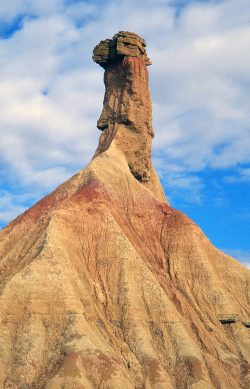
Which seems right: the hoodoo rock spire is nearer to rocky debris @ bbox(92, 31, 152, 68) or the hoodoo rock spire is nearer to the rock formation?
rocky debris @ bbox(92, 31, 152, 68)

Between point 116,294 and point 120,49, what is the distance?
37137mm

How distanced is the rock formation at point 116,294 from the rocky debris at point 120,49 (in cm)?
1164

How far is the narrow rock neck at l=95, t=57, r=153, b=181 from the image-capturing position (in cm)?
8281

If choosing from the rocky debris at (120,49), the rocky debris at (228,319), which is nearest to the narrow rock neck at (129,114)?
the rocky debris at (120,49)

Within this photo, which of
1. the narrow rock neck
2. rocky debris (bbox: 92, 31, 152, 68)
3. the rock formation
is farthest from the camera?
rocky debris (bbox: 92, 31, 152, 68)

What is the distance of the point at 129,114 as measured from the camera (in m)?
83.1

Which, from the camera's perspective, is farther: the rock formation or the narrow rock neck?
the narrow rock neck

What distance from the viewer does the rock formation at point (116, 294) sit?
50.8 metres

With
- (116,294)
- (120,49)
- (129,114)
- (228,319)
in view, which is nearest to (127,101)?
(129,114)

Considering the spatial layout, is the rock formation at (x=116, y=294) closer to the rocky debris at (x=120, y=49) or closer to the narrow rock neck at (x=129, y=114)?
the narrow rock neck at (x=129, y=114)

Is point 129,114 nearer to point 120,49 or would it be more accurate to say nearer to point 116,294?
point 120,49

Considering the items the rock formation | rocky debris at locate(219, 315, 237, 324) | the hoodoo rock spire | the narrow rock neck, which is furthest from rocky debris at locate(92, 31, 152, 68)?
rocky debris at locate(219, 315, 237, 324)

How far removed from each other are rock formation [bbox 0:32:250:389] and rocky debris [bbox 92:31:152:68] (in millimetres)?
11640

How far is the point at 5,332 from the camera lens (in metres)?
52.3
